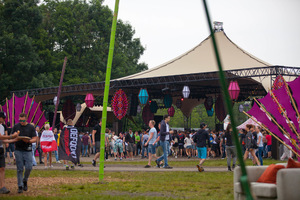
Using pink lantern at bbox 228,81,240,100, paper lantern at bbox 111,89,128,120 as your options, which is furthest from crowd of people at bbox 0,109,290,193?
pink lantern at bbox 228,81,240,100

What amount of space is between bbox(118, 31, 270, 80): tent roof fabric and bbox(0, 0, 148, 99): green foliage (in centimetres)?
1720

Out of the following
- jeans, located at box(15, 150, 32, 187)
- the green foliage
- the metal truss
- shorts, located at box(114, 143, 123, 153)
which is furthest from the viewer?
the green foliage

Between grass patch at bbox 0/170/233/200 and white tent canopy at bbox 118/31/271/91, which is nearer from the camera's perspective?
grass patch at bbox 0/170/233/200

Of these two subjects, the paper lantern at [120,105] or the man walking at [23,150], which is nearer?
the man walking at [23,150]

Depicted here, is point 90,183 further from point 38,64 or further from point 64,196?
point 38,64

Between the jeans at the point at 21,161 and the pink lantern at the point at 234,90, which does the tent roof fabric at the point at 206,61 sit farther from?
the jeans at the point at 21,161

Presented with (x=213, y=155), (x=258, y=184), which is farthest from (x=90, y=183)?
(x=213, y=155)

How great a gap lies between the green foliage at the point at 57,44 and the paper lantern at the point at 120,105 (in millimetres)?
15952

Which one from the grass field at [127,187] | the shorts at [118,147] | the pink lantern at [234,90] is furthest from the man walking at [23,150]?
the shorts at [118,147]

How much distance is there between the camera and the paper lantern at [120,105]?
30.4 metres

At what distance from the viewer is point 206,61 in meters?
29.4

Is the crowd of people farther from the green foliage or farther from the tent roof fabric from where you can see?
the green foliage

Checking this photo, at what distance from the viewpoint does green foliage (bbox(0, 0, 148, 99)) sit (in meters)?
44.0

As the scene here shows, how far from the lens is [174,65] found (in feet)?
100
